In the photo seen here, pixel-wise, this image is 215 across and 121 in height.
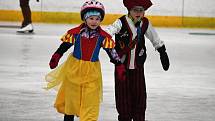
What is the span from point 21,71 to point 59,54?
4257 millimetres

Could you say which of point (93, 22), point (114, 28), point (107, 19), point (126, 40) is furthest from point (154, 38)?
point (107, 19)

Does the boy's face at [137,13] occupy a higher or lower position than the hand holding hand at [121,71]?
higher

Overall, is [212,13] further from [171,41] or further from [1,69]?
[1,69]

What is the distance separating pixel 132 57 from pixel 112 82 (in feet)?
10.3

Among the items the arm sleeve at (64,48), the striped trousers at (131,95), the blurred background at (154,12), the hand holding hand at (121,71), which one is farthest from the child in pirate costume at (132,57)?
the blurred background at (154,12)

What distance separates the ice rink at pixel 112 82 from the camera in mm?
7062

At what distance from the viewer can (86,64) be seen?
577 centimetres

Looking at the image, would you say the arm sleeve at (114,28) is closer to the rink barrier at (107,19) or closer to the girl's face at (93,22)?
the girl's face at (93,22)

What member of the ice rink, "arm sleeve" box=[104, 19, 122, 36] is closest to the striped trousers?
"arm sleeve" box=[104, 19, 122, 36]

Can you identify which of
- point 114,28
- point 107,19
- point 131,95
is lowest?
point 107,19

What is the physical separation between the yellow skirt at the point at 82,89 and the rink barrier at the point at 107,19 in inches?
585

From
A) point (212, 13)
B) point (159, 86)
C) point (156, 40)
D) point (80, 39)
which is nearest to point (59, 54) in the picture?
point (80, 39)

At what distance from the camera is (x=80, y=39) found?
5785 millimetres

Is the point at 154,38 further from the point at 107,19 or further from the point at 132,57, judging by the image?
the point at 107,19
